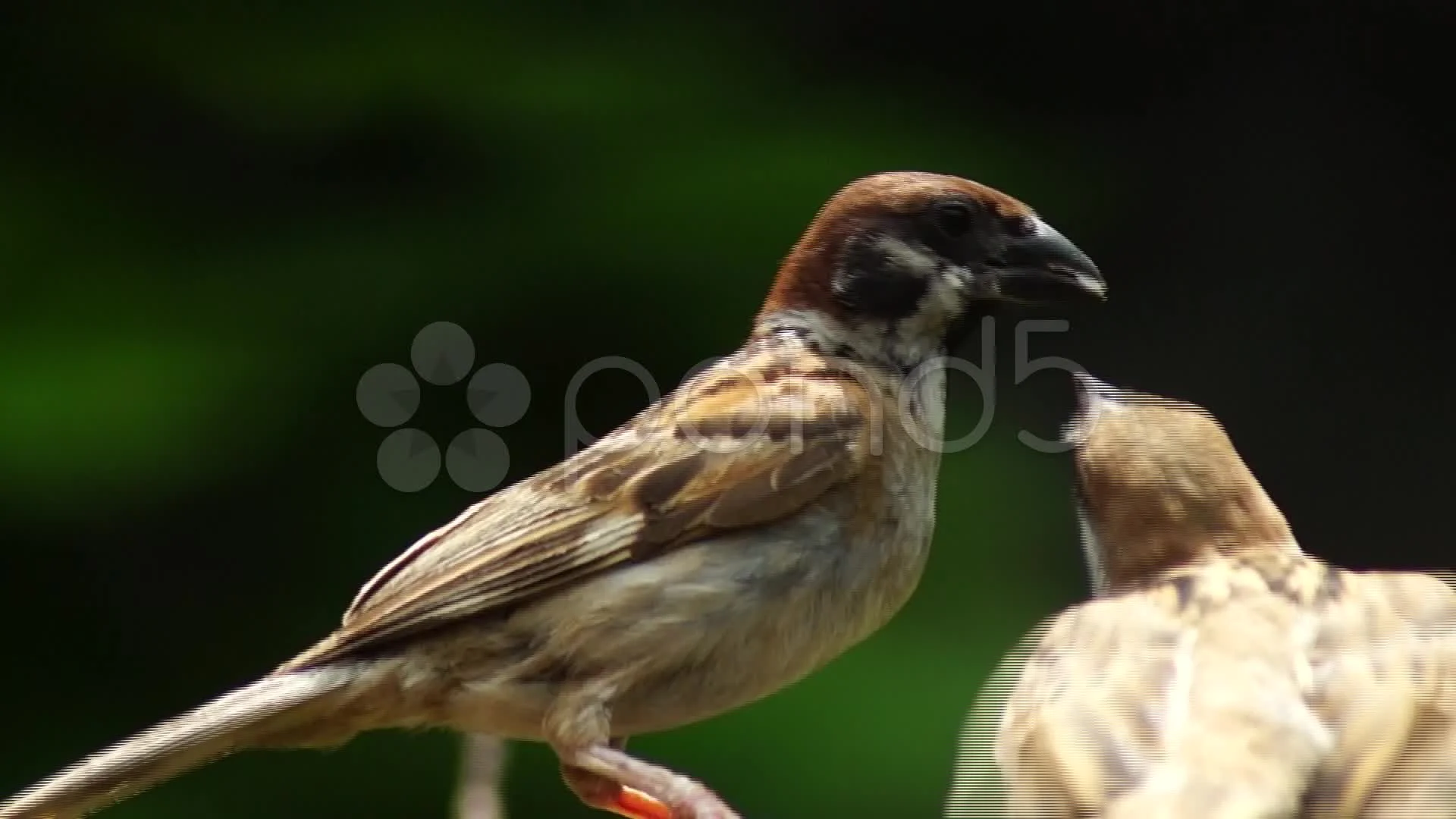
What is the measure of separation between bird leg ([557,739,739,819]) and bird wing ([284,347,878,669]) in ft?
0.48

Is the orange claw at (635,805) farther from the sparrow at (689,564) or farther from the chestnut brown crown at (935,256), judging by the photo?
the chestnut brown crown at (935,256)

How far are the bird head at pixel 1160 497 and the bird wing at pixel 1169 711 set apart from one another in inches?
5.4

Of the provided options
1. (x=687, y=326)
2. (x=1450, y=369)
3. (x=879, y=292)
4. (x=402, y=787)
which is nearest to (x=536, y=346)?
(x=687, y=326)

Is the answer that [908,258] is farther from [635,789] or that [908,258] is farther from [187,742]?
[187,742]

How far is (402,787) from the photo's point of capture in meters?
2.79

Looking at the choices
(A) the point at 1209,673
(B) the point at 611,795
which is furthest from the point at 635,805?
(A) the point at 1209,673

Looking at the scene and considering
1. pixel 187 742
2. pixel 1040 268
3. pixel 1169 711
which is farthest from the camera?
pixel 1040 268

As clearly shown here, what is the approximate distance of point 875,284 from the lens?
1822mm

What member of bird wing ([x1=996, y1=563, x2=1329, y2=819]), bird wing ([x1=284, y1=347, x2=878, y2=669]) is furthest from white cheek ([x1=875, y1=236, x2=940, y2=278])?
bird wing ([x1=996, y1=563, x2=1329, y2=819])

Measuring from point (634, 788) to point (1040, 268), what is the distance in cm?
58

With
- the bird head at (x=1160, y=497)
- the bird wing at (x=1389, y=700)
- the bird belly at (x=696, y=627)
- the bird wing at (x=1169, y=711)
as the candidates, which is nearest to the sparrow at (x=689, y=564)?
the bird belly at (x=696, y=627)

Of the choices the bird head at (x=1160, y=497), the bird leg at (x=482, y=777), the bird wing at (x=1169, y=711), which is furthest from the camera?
the bird leg at (x=482, y=777)

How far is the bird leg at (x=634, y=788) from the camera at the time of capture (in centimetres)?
158

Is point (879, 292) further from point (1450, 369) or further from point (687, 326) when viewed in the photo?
point (1450, 369)
